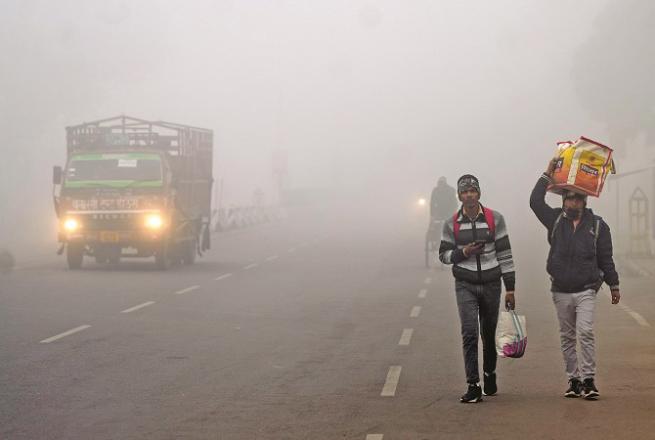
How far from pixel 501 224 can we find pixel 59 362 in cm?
502

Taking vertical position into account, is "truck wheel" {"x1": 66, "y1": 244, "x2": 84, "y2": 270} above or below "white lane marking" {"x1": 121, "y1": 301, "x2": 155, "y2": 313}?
below

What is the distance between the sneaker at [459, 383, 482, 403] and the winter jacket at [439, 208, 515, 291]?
871mm

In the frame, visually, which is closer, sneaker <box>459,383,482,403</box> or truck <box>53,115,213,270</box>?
sneaker <box>459,383,482,403</box>

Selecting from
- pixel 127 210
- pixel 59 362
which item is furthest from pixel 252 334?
pixel 127 210

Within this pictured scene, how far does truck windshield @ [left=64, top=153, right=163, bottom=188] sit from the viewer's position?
89.7 feet

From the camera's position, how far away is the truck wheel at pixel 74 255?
90.3 ft

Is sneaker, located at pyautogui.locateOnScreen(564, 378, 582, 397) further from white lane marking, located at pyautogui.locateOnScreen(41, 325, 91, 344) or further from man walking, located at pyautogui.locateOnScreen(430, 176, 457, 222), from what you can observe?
man walking, located at pyautogui.locateOnScreen(430, 176, 457, 222)

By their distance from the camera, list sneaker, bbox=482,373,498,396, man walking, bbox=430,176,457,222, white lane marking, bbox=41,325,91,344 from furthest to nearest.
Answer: man walking, bbox=430,176,457,222 → white lane marking, bbox=41,325,91,344 → sneaker, bbox=482,373,498,396

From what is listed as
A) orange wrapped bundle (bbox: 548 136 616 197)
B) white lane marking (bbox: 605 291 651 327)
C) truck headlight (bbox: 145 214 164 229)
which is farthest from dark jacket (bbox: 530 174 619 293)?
truck headlight (bbox: 145 214 164 229)

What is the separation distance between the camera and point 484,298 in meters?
10.2

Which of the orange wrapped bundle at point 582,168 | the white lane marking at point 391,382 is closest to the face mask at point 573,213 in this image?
the orange wrapped bundle at point 582,168

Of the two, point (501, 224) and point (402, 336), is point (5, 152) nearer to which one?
point (402, 336)

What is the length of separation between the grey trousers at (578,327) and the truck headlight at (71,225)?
60.1 feet

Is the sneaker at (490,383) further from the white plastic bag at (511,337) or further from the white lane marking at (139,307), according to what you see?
the white lane marking at (139,307)
